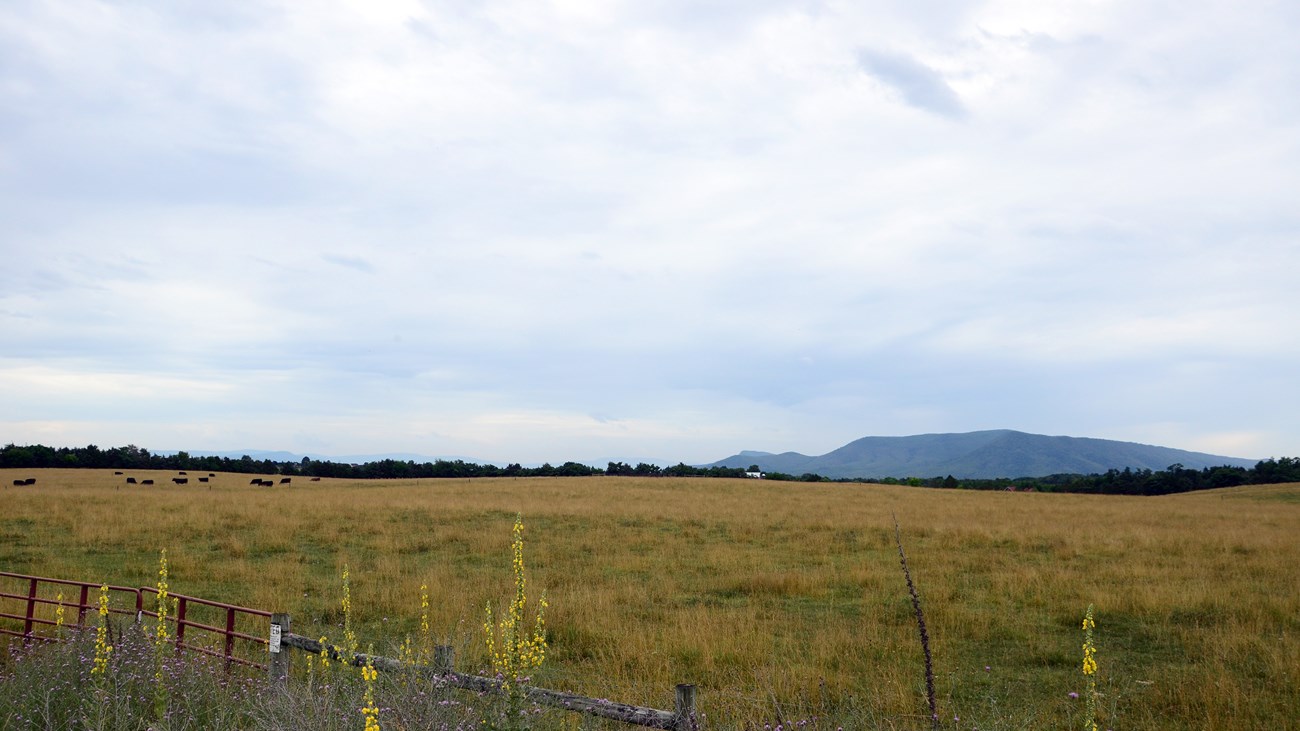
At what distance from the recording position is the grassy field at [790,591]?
874cm

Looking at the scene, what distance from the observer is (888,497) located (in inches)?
1738

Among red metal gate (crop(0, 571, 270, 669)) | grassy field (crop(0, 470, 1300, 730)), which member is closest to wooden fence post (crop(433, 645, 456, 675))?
grassy field (crop(0, 470, 1300, 730))

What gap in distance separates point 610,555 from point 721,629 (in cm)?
832

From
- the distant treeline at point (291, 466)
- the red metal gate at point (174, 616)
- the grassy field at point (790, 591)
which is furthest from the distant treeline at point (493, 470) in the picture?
the red metal gate at point (174, 616)

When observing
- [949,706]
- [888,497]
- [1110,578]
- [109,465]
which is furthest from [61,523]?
[109,465]

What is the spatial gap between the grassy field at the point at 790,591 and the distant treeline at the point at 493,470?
138ft

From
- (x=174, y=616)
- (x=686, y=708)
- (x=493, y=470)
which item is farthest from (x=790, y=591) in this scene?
(x=493, y=470)

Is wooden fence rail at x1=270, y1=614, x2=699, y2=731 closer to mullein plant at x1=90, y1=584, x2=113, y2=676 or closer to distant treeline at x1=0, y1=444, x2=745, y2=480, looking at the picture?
mullein plant at x1=90, y1=584, x2=113, y2=676

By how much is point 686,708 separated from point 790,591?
409 inches

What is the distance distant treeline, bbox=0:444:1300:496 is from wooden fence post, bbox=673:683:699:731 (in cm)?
6789

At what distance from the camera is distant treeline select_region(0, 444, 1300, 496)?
221 ft

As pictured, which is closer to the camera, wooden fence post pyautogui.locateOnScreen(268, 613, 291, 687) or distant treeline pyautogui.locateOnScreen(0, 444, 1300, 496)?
wooden fence post pyautogui.locateOnScreen(268, 613, 291, 687)

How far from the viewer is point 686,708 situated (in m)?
5.18

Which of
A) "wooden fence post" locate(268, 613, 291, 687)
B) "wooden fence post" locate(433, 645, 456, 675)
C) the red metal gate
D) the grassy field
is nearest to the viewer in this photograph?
"wooden fence post" locate(433, 645, 456, 675)
